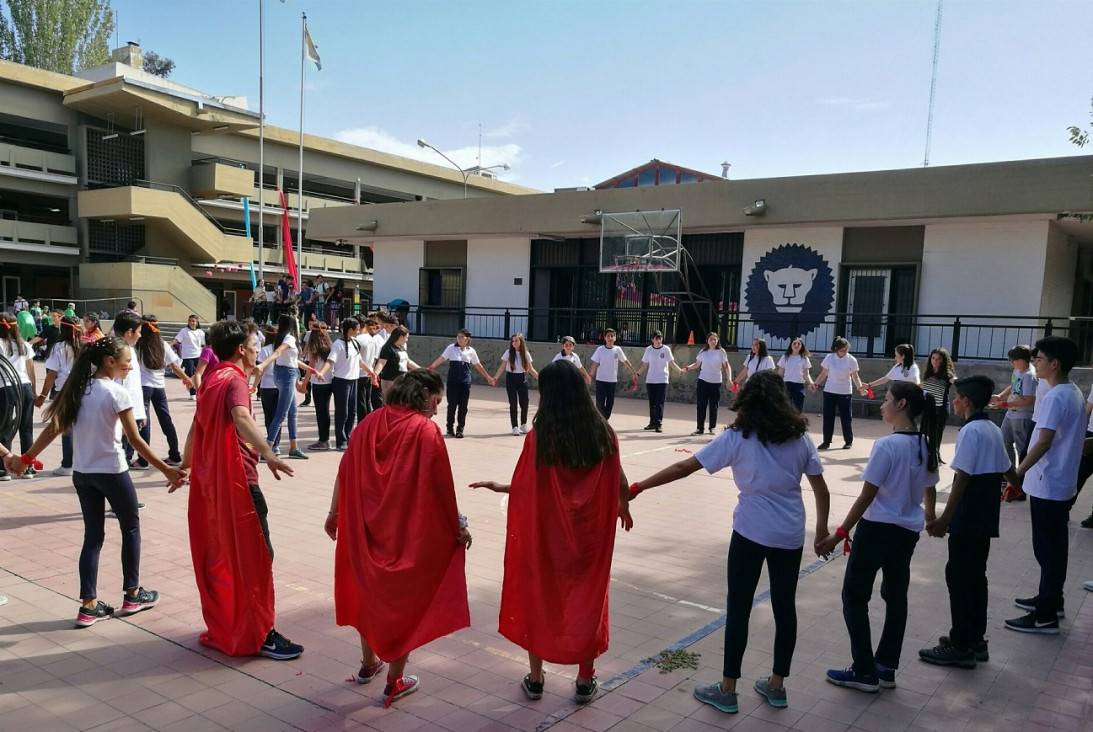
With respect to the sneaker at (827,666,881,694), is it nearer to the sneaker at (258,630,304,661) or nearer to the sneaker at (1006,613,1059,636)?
the sneaker at (1006,613,1059,636)

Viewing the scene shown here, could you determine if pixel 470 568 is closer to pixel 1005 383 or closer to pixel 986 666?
pixel 986 666

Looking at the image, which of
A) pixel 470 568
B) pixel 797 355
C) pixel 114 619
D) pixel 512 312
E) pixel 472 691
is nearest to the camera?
pixel 472 691

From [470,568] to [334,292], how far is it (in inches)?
791

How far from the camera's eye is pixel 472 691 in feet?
12.8

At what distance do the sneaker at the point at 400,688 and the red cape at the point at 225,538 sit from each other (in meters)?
0.90

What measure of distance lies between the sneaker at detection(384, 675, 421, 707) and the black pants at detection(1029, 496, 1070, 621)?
3923 mm

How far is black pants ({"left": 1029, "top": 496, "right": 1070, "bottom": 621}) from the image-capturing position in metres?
4.82

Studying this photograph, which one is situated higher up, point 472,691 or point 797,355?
point 797,355

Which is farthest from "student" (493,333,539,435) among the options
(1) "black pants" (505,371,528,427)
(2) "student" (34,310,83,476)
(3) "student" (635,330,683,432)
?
(2) "student" (34,310,83,476)

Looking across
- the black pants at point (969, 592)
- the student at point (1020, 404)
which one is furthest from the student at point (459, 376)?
the black pants at point (969, 592)

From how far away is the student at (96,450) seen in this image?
4.54 meters

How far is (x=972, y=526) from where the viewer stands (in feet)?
14.1

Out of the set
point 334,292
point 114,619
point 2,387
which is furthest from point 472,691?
point 334,292

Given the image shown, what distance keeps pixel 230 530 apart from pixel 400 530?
1109 millimetres
